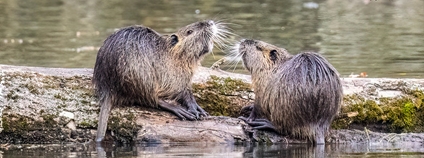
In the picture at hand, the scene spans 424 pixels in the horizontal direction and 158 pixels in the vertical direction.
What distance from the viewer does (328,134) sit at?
6.05 meters

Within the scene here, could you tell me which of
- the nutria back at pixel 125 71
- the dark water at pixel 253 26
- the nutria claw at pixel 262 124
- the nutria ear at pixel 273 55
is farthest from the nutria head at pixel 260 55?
the dark water at pixel 253 26

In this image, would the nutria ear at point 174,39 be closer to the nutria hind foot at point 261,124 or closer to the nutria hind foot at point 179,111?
the nutria hind foot at point 179,111

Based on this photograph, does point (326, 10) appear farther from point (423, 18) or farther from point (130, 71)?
point (130, 71)

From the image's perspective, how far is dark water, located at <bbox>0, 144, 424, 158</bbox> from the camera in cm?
543

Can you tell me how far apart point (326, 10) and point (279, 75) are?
37.4ft

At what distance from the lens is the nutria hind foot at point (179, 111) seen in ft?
19.5

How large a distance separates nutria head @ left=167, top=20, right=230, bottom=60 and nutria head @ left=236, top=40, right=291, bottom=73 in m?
0.19

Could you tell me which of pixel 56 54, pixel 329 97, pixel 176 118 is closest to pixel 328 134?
pixel 329 97

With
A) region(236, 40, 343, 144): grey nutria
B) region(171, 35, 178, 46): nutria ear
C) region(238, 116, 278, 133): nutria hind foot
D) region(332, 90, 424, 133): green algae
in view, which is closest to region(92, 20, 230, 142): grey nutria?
region(171, 35, 178, 46): nutria ear

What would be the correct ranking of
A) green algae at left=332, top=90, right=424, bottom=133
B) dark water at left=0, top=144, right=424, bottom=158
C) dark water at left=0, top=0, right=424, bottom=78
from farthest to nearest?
dark water at left=0, top=0, right=424, bottom=78 → green algae at left=332, top=90, right=424, bottom=133 → dark water at left=0, top=144, right=424, bottom=158

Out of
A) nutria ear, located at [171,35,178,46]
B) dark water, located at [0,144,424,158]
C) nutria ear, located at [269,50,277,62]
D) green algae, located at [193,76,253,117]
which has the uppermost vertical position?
nutria ear, located at [171,35,178,46]

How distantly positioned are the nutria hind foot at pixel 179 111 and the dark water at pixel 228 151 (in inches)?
8.9

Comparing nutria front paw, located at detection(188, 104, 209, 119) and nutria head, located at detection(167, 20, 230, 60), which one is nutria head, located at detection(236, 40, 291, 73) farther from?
nutria front paw, located at detection(188, 104, 209, 119)

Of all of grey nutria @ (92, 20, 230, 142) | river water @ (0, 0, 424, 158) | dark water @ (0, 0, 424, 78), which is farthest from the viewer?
dark water @ (0, 0, 424, 78)
